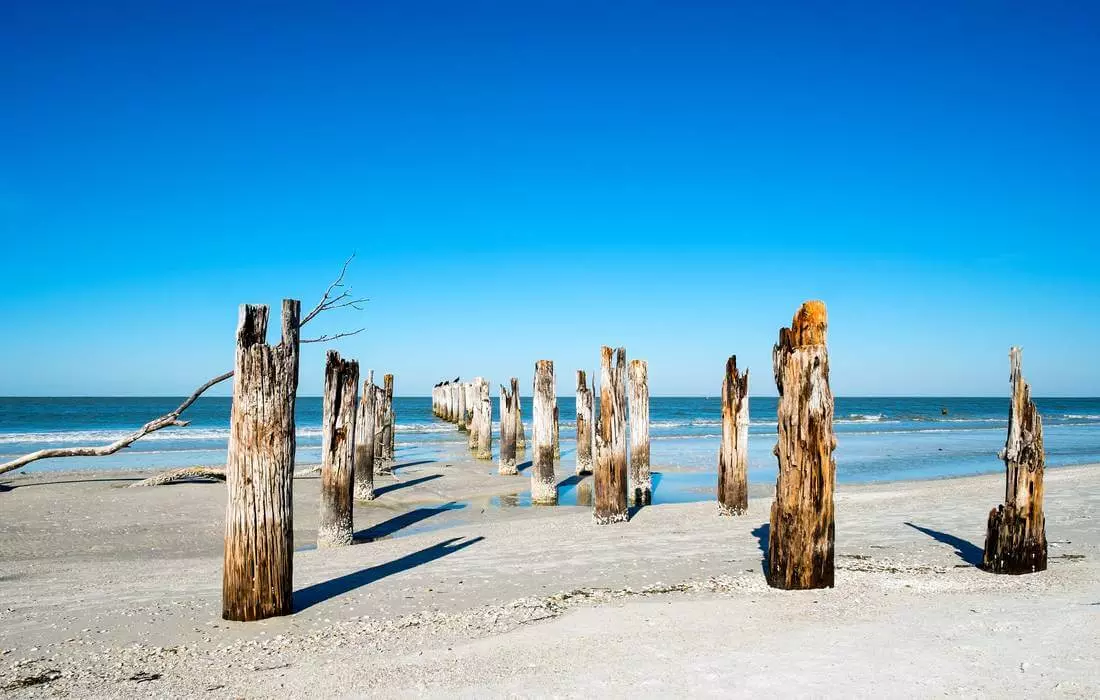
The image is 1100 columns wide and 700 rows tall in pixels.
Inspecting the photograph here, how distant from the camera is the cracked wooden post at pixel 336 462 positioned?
9.56 m

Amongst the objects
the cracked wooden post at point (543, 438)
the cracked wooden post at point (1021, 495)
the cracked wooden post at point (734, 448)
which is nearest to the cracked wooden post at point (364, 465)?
the cracked wooden post at point (543, 438)

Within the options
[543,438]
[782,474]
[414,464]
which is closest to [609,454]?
[543,438]

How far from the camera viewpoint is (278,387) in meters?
5.53

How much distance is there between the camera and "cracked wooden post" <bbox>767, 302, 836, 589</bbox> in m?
5.93

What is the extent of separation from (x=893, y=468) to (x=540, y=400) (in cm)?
1173

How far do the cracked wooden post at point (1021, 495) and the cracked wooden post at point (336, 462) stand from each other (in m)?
7.13

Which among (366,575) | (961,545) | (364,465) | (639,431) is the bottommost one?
(366,575)

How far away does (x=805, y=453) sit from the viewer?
5.97 metres

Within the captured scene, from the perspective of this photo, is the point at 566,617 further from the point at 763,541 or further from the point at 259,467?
the point at 763,541

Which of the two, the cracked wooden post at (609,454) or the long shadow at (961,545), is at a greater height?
the cracked wooden post at (609,454)

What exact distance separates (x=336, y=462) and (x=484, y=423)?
14.9 meters

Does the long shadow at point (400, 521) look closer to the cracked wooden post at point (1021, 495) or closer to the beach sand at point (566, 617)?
the beach sand at point (566, 617)

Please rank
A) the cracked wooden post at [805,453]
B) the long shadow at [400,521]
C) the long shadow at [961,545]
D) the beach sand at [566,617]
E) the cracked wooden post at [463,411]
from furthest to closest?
the cracked wooden post at [463,411] → the long shadow at [400,521] → the long shadow at [961,545] → the cracked wooden post at [805,453] → the beach sand at [566,617]

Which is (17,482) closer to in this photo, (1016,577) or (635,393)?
(635,393)
